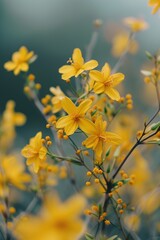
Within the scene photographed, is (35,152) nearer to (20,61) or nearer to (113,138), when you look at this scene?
(113,138)

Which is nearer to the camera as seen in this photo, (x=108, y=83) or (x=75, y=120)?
(x=75, y=120)

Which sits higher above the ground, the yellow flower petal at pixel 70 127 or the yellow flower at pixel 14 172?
the yellow flower at pixel 14 172

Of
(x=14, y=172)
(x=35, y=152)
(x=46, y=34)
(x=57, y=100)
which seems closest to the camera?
(x=35, y=152)

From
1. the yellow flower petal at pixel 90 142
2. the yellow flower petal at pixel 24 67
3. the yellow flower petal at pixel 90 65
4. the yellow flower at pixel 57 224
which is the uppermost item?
the yellow flower petal at pixel 24 67

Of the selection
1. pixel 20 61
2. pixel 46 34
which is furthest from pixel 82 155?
pixel 46 34

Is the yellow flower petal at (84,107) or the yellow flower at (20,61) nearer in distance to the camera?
the yellow flower petal at (84,107)

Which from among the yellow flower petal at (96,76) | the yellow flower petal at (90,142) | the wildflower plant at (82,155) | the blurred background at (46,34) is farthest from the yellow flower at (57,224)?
the blurred background at (46,34)

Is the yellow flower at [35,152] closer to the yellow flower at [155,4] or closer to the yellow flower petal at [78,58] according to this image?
the yellow flower petal at [78,58]

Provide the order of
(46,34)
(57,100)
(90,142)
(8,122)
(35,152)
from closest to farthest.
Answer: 1. (90,142)
2. (35,152)
3. (57,100)
4. (8,122)
5. (46,34)

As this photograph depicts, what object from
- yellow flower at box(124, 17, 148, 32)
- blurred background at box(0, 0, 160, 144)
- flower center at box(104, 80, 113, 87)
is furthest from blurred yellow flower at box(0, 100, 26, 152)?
blurred background at box(0, 0, 160, 144)
